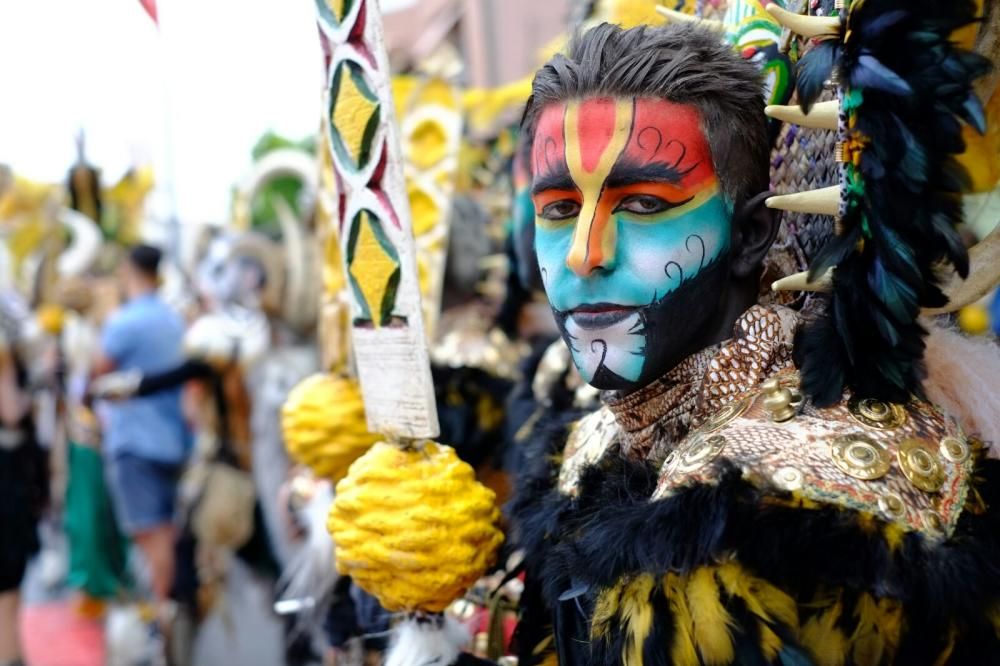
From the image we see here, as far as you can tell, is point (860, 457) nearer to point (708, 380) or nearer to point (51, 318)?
point (708, 380)

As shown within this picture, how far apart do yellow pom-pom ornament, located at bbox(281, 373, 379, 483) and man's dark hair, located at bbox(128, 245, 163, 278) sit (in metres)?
3.08

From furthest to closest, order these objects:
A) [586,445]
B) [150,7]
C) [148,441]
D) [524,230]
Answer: [148,441], [524,230], [150,7], [586,445]

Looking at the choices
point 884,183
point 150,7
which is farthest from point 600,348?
point 150,7

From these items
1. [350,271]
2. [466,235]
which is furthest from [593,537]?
[466,235]

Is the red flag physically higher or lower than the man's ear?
higher

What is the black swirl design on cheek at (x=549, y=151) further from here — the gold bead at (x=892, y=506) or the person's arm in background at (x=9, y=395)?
the person's arm in background at (x=9, y=395)

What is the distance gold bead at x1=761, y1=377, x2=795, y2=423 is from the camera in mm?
1522

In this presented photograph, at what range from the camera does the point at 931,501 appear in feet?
4.79

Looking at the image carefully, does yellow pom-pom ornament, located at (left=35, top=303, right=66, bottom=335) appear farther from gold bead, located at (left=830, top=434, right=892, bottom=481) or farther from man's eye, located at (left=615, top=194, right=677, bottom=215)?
gold bead, located at (left=830, top=434, right=892, bottom=481)

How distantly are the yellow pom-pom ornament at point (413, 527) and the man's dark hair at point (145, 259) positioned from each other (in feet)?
12.5

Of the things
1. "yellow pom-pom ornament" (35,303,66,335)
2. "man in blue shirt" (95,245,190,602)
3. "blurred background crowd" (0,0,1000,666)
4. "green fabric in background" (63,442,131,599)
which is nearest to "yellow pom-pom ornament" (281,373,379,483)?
"blurred background crowd" (0,0,1000,666)

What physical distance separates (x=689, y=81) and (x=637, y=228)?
0.23 m

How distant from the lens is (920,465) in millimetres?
1473

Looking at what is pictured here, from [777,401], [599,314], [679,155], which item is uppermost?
[679,155]
